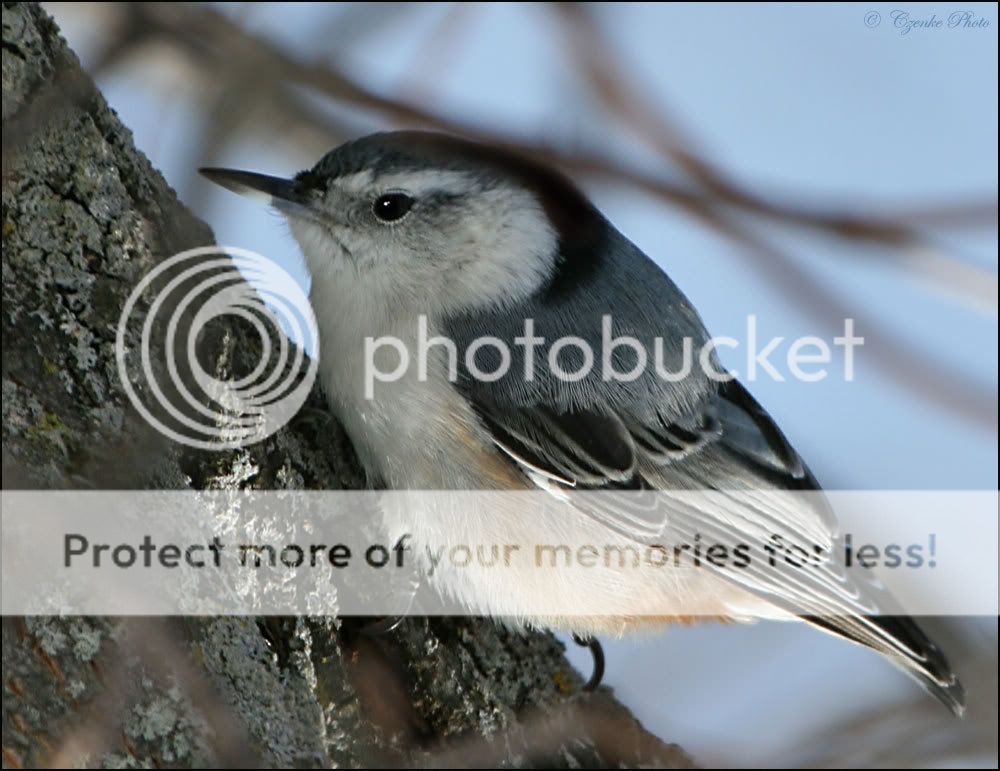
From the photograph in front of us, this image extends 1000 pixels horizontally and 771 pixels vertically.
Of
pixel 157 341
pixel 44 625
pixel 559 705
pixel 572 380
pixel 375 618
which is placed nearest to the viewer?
pixel 44 625

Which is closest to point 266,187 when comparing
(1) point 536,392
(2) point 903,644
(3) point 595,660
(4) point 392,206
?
(4) point 392,206

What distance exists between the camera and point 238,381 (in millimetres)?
1491

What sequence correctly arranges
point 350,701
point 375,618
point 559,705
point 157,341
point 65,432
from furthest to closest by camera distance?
point 559,705, point 375,618, point 350,701, point 157,341, point 65,432

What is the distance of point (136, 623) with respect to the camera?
110 cm

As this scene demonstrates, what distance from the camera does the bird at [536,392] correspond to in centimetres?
165

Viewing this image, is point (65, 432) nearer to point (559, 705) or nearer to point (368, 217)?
→ point (368, 217)

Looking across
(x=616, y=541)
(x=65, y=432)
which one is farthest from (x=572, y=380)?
(x=65, y=432)

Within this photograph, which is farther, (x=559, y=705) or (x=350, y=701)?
(x=559, y=705)

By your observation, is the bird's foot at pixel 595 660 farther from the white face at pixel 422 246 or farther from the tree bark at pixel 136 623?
the white face at pixel 422 246

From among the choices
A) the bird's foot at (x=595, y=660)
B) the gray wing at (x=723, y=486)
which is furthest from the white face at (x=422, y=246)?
the bird's foot at (x=595, y=660)

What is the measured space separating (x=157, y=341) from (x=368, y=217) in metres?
0.54

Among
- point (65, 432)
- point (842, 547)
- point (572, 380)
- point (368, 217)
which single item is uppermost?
point (368, 217)

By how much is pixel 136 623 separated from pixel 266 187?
34.3 inches

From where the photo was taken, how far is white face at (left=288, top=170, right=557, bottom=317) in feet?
5.74
